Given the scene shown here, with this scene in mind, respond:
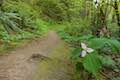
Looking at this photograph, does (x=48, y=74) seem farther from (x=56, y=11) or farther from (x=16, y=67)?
(x=56, y=11)

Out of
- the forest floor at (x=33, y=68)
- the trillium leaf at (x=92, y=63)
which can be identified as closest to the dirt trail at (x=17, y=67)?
the forest floor at (x=33, y=68)

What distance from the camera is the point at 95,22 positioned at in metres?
14.1

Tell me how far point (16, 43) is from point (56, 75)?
5.00 meters

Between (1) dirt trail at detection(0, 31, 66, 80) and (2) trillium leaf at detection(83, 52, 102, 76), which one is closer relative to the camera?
(2) trillium leaf at detection(83, 52, 102, 76)

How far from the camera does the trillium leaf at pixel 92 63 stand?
3.97 metres

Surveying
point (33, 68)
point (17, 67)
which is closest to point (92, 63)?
point (33, 68)

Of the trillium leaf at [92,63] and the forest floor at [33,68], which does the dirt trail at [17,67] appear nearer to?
the forest floor at [33,68]

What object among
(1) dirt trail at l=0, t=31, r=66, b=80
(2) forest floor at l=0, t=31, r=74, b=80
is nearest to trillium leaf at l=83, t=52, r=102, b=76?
(2) forest floor at l=0, t=31, r=74, b=80

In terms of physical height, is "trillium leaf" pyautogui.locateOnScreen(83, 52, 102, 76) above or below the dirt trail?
above

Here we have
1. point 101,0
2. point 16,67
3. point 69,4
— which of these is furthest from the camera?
point 69,4

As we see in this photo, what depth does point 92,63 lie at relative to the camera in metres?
4.02

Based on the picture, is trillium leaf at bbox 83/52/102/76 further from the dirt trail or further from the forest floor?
the dirt trail

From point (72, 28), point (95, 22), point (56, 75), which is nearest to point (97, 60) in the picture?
point (56, 75)

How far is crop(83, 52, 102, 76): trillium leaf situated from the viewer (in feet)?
13.0
